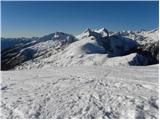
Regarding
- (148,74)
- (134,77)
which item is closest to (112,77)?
(134,77)

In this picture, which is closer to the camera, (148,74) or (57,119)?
(57,119)

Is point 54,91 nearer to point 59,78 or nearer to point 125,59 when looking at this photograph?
point 59,78

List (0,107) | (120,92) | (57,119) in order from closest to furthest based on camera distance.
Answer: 1. (57,119)
2. (0,107)
3. (120,92)

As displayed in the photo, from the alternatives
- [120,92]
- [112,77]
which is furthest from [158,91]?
[112,77]

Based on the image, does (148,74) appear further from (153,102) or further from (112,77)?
(153,102)

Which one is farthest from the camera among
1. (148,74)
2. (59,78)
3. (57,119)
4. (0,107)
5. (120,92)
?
(148,74)

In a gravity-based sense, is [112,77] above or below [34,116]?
above
